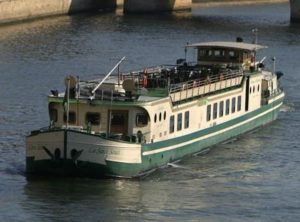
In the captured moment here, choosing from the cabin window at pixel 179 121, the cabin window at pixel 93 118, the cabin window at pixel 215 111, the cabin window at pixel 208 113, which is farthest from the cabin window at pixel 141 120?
the cabin window at pixel 215 111

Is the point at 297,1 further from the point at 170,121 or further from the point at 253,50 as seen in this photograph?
the point at 170,121

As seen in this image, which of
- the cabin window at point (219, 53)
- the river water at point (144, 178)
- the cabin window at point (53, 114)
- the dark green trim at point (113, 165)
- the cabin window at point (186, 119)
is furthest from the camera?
the cabin window at point (219, 53)

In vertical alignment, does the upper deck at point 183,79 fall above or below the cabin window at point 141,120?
above

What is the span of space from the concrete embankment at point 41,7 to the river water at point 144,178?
44.8 feet

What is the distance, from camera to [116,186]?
138 feet

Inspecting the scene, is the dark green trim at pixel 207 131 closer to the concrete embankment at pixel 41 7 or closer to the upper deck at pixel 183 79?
the upper deck at pixel 183 79

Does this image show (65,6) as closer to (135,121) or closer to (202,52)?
(202,52)

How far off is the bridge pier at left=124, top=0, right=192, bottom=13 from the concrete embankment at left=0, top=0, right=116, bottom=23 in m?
4.15

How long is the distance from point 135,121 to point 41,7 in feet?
250

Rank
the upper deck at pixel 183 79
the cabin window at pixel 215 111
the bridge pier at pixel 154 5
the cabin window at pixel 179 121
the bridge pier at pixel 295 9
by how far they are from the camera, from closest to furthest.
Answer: the upper deck at pixel 183 79 < the cabin window at pixel 179 121 < the cabin window at pixel 215 111 < the bridge pier at pixel 295 9 < the bridge pier at pixel 154 5

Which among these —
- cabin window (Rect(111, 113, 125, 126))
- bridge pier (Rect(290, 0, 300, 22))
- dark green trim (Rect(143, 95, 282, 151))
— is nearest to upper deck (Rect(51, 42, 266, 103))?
cabin window (Rect(111, 113, 125, 126))

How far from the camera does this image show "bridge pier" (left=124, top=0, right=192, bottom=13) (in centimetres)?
13138

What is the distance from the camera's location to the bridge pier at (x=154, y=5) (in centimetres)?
13138

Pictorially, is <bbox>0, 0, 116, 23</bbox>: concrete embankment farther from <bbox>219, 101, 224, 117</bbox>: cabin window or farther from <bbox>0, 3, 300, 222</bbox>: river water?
<bbox>219, 101, 224, 117</bbox>: cabin window
